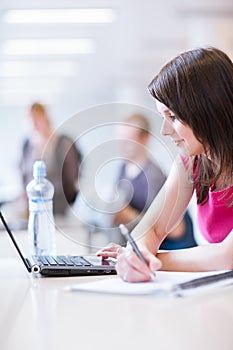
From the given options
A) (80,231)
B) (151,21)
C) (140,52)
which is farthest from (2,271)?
(140,52)

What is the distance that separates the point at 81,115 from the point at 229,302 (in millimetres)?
730

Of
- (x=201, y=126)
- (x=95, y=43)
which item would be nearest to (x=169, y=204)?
(x=201, y=126)

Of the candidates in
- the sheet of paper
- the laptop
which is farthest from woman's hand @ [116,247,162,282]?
the laptop

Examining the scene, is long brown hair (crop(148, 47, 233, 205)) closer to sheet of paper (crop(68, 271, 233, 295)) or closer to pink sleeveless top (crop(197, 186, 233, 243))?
pink sleeveless top (crop(197, 186, 233, 243))

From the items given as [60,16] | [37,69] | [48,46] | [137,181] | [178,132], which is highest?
[60,16]

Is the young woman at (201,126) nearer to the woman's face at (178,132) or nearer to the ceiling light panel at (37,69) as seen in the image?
the woman's face at (178,132)

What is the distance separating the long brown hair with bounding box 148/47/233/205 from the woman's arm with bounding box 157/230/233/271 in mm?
212

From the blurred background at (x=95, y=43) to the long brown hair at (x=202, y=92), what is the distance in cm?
59

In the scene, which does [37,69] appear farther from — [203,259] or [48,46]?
[203,259]

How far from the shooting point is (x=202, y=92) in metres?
1.24

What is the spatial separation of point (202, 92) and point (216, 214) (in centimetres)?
33

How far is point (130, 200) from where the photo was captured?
1.79 metres

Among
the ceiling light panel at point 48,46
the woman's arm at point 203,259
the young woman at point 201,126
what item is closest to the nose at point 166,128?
the young woman at point 201,126

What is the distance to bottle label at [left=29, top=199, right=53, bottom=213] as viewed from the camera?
1.58 m
